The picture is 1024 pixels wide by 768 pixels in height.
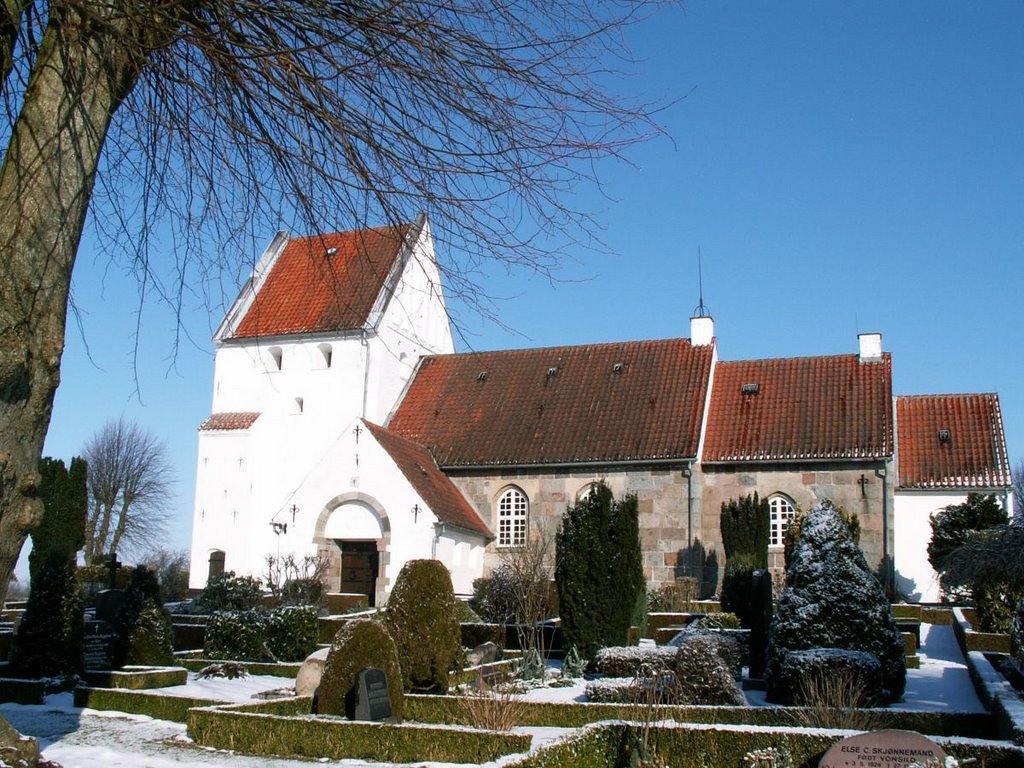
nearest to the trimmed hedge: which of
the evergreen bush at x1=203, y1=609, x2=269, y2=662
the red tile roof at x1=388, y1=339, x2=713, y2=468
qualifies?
the evergreen bush at x1=203, y1=609, x2=269, y2=662

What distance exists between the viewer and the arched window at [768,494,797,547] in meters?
24.6

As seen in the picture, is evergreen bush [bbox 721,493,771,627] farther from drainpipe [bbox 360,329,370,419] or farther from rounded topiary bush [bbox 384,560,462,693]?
drainpipe [bbox 360,329,370,419]

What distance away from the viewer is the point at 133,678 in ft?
42.3

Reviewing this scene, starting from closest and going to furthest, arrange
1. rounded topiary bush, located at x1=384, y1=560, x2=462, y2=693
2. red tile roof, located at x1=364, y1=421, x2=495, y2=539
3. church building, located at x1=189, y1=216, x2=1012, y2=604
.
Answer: rounded topiary bush, located at x1=384, y1=560, x2=462, y2=693 → red tile roof, located at x1=364, y1=421, x2=495, y2=539 → church building, located at x1=189, y1=216, x2=1012, y2=604

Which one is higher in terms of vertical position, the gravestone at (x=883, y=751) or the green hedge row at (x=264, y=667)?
the gravestone at (x=883, y=751)

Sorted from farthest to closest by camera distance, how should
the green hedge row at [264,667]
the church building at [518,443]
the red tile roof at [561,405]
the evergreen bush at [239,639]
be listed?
the red tile roof at [561,405] < the church building at [518,443] < the evergreen bush at [239,639] < the green hedge row at [264,667]

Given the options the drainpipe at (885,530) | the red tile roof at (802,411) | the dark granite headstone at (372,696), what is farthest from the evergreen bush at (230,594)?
the drainpipe at (885,530)

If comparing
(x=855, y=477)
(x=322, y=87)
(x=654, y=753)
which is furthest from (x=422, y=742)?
(x=855, y=477)

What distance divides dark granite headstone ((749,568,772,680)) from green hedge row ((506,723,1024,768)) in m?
5.70

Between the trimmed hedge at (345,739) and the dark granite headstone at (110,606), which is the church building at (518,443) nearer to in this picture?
the dark granite headstone at (110,606)

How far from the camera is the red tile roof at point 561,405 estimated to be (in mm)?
26203

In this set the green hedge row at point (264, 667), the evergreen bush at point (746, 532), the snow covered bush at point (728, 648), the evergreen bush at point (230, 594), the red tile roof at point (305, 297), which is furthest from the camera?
the red tile roof at point (305, 297)

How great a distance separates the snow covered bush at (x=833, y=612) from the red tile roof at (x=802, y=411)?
12.3 meters

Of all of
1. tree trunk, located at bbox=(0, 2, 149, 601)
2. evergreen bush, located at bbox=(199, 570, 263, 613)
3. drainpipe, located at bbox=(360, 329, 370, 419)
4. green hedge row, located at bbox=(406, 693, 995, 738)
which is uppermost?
drainpipe, located at bbox=(360, 329, 370, 419)
